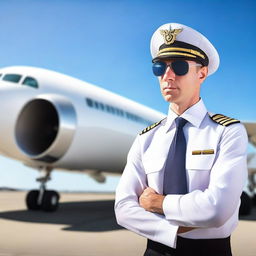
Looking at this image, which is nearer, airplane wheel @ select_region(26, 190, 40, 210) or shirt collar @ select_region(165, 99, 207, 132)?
shirt collar @ select_region(165, 99, 207, 132)

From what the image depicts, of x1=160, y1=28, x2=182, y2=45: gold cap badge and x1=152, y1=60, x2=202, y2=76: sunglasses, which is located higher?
x1=160, y1=28, x2=182, y2=45: gold cap badge

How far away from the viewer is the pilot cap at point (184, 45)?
2115 millimetres

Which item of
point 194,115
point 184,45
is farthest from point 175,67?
point 194,115

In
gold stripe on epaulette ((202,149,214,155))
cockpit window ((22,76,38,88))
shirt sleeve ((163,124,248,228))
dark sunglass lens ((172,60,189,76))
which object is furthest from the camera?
cockpit window ((22,76,38,88))

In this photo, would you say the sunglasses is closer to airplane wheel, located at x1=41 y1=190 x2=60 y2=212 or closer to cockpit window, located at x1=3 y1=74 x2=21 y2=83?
cockpit window, located at x1=3 y1=74 x2=21 y2=83

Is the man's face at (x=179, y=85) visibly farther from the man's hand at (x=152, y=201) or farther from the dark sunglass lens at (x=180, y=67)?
the man's hand at (x=152, y=201)

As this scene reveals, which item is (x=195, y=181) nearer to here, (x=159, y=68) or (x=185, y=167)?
(x=185, y=167)

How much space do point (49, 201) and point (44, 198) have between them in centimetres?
21

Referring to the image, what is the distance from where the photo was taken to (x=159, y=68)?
6.89 ft

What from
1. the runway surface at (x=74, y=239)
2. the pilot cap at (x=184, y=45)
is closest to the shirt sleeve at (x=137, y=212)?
the pilot cap at (x=184, y=45)

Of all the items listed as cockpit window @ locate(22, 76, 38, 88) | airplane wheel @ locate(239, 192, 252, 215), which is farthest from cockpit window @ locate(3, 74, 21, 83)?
airplane wheel @ locate(239, 192, 252, 215)

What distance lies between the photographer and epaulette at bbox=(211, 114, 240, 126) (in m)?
2.03

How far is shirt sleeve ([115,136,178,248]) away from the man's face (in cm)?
35

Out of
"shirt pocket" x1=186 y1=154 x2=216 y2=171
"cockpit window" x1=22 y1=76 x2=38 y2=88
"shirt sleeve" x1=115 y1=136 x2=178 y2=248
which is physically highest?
"cockpit window" x1=22 y1=76 x2=38 y2=88
